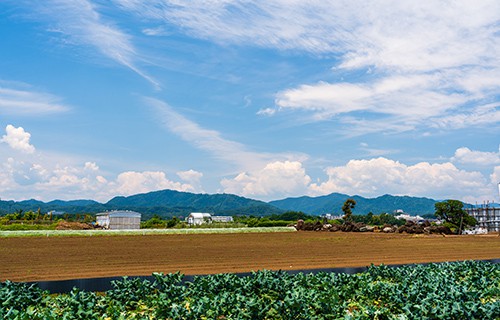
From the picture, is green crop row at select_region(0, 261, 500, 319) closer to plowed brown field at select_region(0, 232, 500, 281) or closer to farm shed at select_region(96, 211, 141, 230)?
plowed brown field at select_region(0, 232, 500, 281)

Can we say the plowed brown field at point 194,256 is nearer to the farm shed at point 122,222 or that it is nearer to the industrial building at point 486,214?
the farm shed at point 122,222

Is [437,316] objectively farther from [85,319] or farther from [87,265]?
[87,265]

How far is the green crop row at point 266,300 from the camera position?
32.4 feet

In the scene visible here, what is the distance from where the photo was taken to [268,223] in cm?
6769

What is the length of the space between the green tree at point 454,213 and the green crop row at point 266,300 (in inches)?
1815

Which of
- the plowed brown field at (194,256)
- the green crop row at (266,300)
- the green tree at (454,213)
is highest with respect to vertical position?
the green tree at (454,213)

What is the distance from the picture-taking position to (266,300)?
11367 mm

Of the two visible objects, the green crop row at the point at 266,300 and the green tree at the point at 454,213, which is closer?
the green crop row at the point at 266,300

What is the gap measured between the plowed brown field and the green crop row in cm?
857

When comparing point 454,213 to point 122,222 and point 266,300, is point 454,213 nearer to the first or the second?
point 122,222

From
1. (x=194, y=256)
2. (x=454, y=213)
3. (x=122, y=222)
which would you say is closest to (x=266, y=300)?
(x=194, y=256)

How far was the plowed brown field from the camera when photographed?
22016 mm

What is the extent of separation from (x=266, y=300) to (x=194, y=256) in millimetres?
16530

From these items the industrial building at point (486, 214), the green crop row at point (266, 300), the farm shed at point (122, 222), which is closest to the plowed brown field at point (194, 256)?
the green crop row at point (266, 300)
